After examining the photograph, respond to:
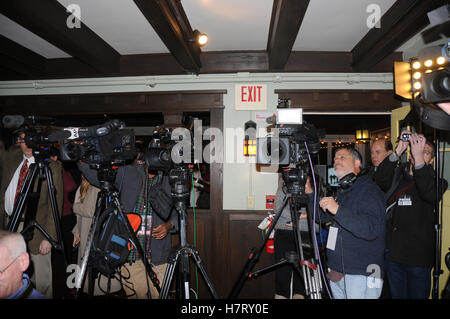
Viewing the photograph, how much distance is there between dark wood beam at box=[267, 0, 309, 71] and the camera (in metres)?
1.78

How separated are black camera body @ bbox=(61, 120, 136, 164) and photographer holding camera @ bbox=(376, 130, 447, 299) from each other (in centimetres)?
233

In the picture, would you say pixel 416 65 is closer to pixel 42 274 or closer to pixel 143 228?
pixel 143 228

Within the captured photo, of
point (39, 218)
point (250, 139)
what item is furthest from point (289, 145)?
point (39, 218)

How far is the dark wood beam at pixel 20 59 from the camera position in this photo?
268 cm

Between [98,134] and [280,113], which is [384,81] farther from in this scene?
[98,134]

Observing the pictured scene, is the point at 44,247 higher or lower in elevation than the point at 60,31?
lower

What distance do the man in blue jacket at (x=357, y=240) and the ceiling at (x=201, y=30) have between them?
1.47 metres

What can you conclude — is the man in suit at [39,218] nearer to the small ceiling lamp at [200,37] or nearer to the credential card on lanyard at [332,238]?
the small ceiling lamp at [200,37]

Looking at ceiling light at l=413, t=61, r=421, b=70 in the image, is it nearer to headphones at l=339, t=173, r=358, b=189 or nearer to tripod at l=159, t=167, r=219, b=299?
headphones at l=339, t=173, r=358, b=189

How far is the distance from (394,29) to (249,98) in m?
1.65

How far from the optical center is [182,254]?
1.43 m

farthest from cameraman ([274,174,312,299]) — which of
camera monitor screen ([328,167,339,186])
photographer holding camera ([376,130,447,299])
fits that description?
camera monitor screen ([328,167,339,186])

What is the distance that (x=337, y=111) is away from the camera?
10.6 feet

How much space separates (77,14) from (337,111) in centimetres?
324
